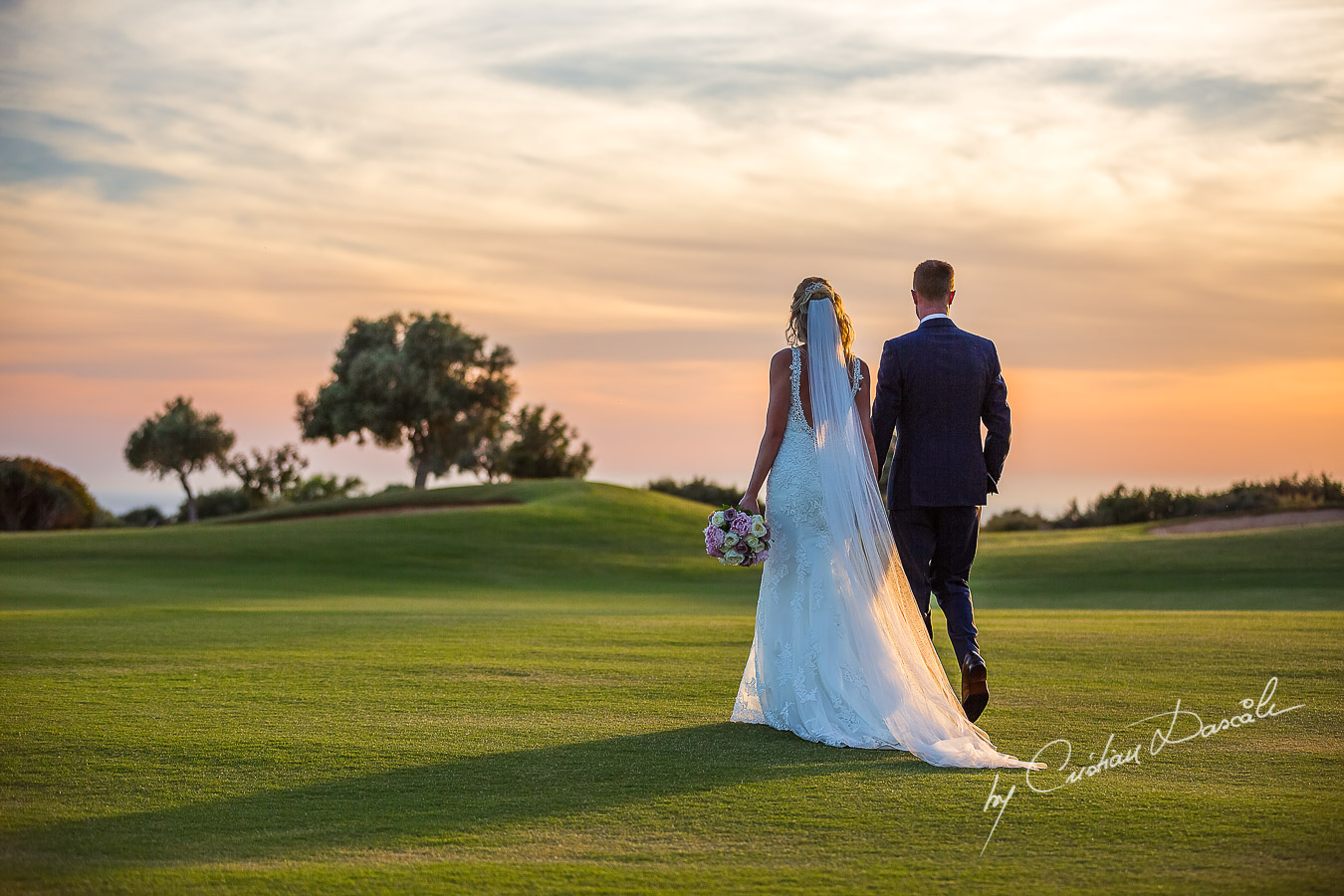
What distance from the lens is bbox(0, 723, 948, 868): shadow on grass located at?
4.86m

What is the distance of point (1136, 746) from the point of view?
6859mm

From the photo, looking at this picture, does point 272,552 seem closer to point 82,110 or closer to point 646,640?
point 82,110

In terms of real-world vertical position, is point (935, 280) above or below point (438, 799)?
above

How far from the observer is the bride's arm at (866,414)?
795cm

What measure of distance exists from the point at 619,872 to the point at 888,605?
3.55m

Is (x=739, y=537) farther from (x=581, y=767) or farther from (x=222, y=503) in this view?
(x=222, y=503)

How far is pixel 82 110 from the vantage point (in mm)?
28438

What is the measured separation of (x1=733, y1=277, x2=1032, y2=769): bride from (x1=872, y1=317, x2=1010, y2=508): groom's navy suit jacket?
0.24 meters

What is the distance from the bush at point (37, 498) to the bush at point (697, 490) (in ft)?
74.4

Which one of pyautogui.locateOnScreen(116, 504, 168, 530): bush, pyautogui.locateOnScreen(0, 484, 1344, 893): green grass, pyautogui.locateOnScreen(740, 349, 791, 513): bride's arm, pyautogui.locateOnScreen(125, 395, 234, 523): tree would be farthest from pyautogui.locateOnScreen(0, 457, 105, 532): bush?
pyautogui.locateOnScreen(740, 349, 791, 513): bride's arm

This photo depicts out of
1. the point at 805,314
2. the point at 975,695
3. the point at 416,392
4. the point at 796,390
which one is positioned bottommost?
the point at 975,695

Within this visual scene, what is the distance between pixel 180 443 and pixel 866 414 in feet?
202

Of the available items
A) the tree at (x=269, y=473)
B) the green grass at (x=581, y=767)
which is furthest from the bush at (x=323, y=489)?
the green grass at (x=581, y=767)

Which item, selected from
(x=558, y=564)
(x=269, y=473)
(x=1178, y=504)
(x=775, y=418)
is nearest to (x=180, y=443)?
(x=269, y=473)
